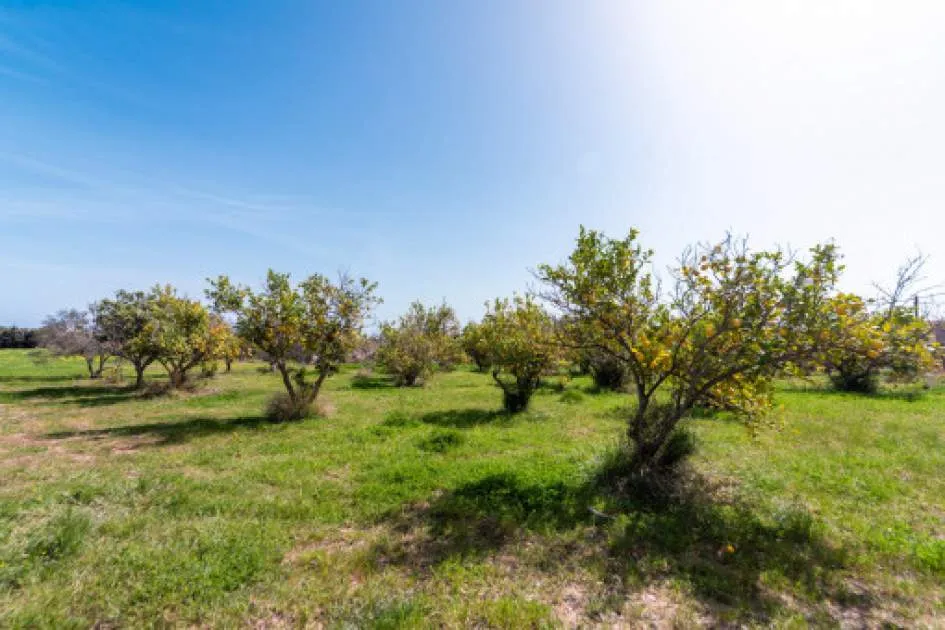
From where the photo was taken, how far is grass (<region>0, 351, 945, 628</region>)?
15.0 feet

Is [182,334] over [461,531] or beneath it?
over

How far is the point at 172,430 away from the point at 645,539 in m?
15.2

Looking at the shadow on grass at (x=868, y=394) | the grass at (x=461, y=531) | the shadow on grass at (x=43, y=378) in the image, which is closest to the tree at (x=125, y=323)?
the shadow on grass at (x=43, y=378)

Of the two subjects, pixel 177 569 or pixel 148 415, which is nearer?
pixel 177 569

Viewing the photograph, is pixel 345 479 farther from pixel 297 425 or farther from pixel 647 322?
pixel 647 322

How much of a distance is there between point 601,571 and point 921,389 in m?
31.9

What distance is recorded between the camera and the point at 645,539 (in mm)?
6234

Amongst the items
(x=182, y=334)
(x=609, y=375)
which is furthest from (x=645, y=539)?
(x=182, y=334)

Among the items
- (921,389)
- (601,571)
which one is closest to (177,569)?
(601,571)

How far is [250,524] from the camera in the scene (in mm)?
6445

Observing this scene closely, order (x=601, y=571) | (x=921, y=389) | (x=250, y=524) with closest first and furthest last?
1. (x=601, y=571)
2. (x=250, y=524)
3. (x=921, y=389)

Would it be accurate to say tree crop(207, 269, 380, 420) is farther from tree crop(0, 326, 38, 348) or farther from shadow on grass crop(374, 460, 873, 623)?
tree crop(0, 326, 38, 348)

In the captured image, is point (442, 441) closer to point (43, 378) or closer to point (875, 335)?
point (875, 335)

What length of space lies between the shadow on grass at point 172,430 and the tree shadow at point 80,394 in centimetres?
679
